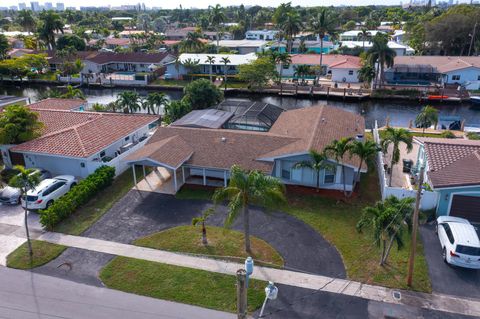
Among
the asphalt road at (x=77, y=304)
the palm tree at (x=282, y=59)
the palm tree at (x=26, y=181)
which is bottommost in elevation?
the asphalt road at (x=77, y=304)

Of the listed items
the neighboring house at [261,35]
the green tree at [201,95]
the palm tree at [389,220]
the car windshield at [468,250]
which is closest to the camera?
the palm tree at [389,220]

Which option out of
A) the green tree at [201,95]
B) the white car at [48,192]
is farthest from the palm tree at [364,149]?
the green tree at [201,95]

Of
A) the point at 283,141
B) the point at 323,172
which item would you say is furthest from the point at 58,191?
the point at 323,172

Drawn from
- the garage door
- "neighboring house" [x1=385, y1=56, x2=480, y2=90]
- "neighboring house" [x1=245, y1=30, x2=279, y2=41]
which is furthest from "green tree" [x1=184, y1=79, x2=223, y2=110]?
"neighboring house" [x1=245, y1=30, x2=279, y2=41]

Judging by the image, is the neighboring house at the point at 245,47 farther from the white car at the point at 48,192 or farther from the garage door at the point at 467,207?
the garage door at the point at 467,207

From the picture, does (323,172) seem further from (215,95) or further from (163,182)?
(215,95)

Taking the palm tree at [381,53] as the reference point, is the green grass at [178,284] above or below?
below
